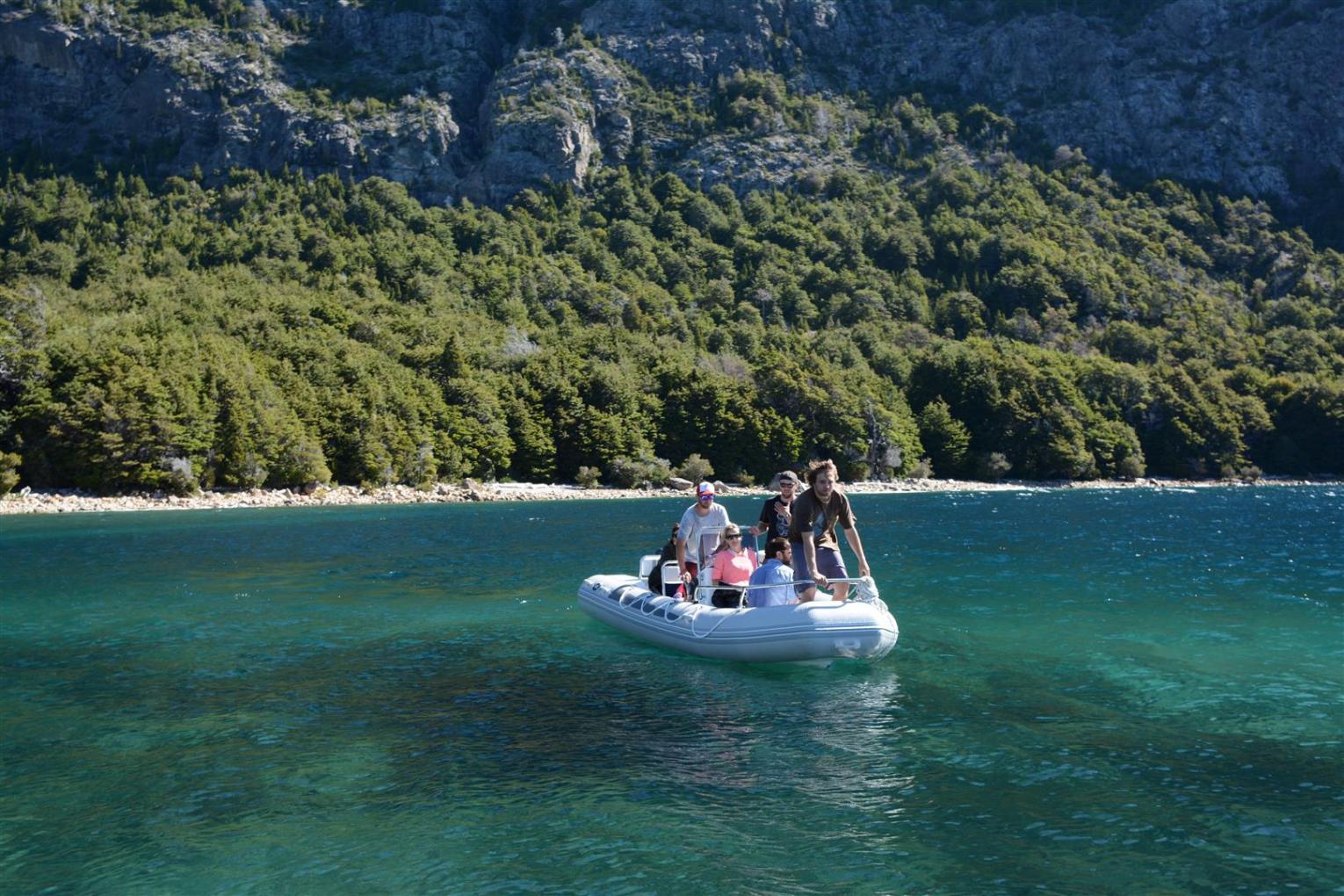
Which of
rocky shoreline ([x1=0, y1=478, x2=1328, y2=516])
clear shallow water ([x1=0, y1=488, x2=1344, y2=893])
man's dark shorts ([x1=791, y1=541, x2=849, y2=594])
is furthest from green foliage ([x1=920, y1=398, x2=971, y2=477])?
man's dark shorts ([x1=791, y1=541, x2=849, y2=594])

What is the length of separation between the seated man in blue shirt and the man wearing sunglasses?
1411 millimetres

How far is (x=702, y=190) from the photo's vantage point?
569ft

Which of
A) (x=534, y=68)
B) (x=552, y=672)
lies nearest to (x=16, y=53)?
(x=534, y=68)

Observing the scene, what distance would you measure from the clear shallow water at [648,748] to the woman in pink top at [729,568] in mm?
1311

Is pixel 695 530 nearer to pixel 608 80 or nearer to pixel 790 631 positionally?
pixel 790 631

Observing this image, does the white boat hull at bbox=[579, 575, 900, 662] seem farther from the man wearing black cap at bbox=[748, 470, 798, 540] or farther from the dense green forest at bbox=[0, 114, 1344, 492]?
the dense green forest at bbox=[0, 114, 1344, 492]

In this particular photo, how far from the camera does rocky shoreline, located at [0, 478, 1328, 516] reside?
6531cm

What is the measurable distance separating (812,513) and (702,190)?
16274 cm

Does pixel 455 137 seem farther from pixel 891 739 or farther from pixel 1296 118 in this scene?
pixel 891 739

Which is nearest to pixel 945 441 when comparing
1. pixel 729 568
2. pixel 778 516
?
pixel 729 568

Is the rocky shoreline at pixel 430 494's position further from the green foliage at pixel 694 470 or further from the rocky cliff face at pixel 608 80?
Result: the rocky cliff face at pixel 608 80

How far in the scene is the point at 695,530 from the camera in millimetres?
19094

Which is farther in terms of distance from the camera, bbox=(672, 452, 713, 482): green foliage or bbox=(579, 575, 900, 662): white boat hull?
bbox=(672, 452, 713, 482): green foliage

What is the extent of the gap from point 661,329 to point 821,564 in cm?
12690
